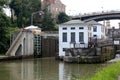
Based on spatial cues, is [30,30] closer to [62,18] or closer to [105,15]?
[62,18]

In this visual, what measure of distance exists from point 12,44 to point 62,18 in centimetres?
2995

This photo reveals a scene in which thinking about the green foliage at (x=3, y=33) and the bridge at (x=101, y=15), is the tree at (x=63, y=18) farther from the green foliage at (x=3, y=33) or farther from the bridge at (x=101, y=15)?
the green foliage at (x=3, y=33)

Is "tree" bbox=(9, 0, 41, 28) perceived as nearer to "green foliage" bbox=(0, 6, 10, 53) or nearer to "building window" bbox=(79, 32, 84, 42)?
"green foliage" bbox=(0, 6, 10, 53)

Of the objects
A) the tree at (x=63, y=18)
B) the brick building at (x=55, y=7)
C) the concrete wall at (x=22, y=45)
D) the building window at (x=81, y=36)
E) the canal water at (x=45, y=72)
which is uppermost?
the brick building at (x=55, y=7)

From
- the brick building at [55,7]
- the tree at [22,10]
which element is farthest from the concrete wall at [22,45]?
the brick building at [55,7]

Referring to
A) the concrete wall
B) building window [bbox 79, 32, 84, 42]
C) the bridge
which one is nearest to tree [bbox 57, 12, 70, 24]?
the bridge

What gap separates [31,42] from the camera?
53812 mm

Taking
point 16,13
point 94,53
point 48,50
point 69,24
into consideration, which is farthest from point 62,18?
point 94,53

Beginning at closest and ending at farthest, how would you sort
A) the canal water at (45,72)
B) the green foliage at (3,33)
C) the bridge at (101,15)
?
the canal water at (45,72), the green foliage at (3,33), the bridge at (101,15)

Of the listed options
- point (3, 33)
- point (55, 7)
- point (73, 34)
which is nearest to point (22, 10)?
point (3, 33)

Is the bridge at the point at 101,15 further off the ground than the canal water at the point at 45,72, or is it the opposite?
the bridge at the point at 101,15

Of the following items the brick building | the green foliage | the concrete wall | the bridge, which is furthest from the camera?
the brick building

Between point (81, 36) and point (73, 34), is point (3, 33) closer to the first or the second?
point (73, 34)

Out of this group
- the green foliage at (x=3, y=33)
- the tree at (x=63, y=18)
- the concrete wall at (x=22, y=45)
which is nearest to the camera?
the concrete wall at (x=22, y=45)
